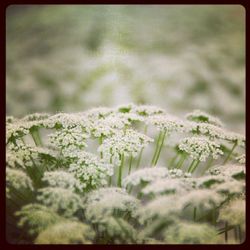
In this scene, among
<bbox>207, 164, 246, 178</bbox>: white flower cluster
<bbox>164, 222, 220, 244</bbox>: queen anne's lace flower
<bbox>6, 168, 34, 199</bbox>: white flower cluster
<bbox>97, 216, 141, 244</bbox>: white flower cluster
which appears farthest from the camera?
<bbox>207, 164, 246, 178</bbox>: white flower cluster

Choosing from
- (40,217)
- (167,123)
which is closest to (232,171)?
(167,123)

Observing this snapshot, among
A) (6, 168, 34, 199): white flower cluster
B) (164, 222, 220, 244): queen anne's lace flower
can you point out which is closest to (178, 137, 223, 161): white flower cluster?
(164, 222, 220, 244): queen anne's lace flower

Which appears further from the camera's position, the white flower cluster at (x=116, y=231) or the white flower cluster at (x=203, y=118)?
the white flower cluster at (x=203, y=118)

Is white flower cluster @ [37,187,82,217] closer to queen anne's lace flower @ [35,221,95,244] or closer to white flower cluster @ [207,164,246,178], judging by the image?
queen anne's lace flower @ [35,221,95,244]

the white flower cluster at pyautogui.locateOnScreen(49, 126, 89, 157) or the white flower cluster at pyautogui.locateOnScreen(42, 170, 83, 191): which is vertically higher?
the white flower cluster at pyautogui.locateOnScreen(49, 126, 89, 157)

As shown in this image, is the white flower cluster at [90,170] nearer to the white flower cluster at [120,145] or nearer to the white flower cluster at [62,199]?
the white flower cluster at [120,145]

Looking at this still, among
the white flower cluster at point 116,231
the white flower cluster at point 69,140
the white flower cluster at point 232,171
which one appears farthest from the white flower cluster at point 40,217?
the white flower cluster at point 232,171
